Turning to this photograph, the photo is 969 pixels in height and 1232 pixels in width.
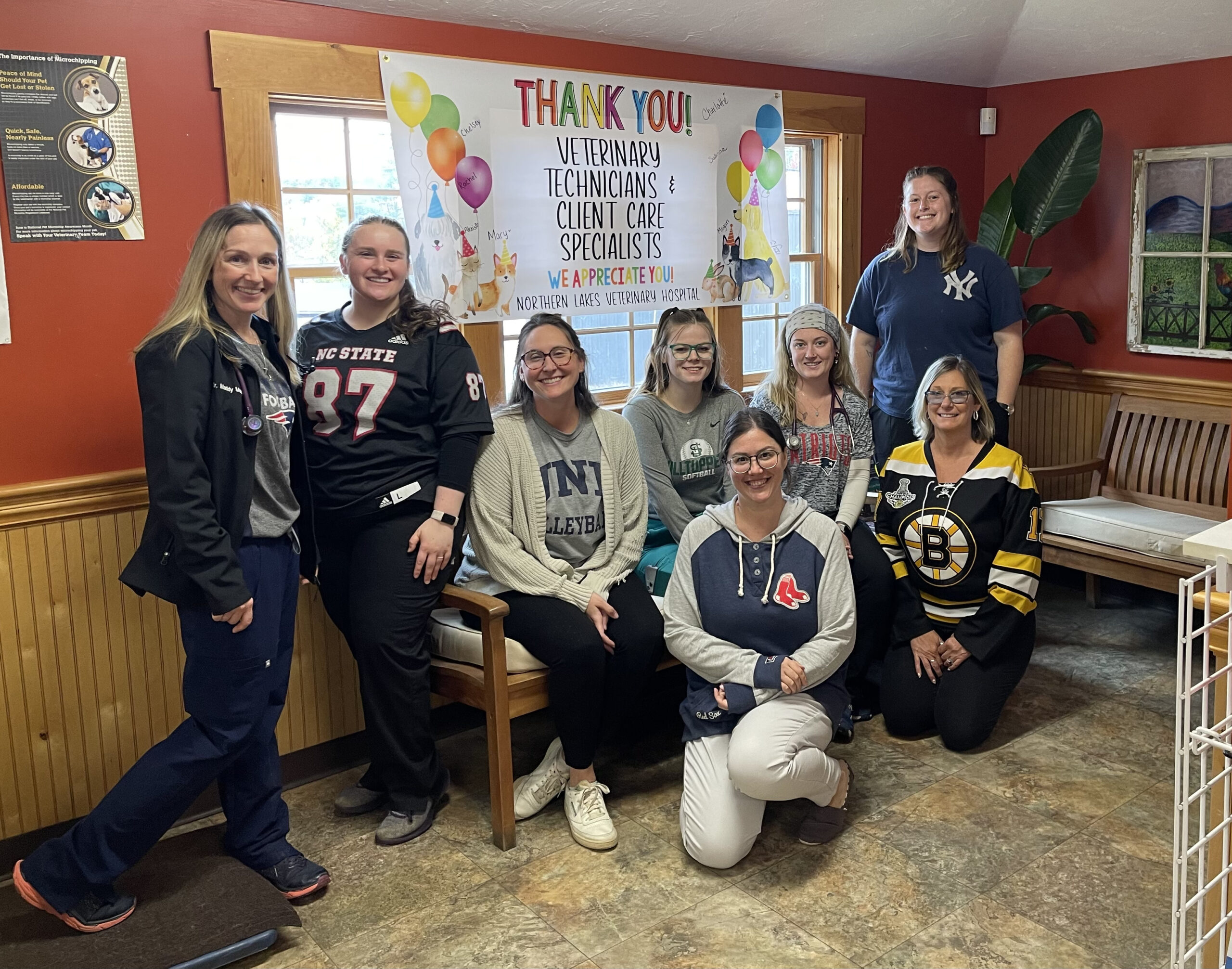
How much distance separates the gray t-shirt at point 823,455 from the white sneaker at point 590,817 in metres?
1.14

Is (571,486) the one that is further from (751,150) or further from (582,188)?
(751,150)

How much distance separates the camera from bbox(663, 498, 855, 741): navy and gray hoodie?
2.77m

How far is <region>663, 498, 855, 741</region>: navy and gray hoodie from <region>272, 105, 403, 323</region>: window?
1.34 metres

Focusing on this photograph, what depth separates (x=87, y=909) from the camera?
2.40 meters

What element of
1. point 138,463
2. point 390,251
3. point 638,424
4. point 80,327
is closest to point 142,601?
point 138,463

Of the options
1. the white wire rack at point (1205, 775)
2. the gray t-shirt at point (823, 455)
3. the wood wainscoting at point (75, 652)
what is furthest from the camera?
the gray t-shirt at point (823, 455)

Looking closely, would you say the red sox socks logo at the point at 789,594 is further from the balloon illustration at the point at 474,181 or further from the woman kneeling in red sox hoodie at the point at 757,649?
the balloon illustration at the point at 474,181

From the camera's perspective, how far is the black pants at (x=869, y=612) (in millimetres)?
3451

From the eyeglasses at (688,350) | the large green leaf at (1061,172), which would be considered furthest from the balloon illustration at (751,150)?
the large green leaf at (1061,172)

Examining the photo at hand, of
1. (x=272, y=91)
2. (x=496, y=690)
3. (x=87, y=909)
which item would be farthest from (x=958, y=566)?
(x=87, y=909)

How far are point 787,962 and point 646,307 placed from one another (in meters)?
2.26

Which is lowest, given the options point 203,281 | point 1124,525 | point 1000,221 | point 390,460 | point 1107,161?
point 1124,525

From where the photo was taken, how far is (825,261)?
15.1 feet

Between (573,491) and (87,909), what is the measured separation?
1.49 metres
